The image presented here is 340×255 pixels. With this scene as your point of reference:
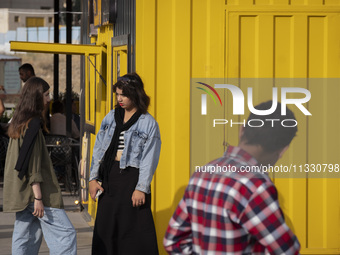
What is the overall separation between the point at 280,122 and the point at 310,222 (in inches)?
188

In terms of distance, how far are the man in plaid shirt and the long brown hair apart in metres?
3.05

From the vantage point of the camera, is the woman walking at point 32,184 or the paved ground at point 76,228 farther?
the paved ground at point 76,228

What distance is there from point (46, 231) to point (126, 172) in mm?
785

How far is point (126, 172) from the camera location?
6.60 m

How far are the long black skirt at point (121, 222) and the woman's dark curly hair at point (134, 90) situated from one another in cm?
49

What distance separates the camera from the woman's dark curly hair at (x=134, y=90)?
6.64 metres

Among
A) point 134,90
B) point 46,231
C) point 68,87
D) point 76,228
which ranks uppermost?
point 68,87

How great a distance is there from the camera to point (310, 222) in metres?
7.87

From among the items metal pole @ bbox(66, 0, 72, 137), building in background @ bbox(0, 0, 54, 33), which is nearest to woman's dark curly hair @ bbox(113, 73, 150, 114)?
metal pole @ bbox(66, 0, 72, 137)

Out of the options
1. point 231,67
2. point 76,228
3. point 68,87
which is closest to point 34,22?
point 68,87

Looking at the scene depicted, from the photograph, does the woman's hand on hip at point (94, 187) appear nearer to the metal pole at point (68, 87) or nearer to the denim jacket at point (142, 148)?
the denim jacket at point (142, 148)

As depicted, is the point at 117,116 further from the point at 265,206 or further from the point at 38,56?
the point at 38,56

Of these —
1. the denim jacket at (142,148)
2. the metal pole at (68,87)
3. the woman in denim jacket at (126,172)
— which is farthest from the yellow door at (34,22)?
the denim jacket at (142,148)

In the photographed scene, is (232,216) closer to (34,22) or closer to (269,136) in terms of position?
(269,136)
